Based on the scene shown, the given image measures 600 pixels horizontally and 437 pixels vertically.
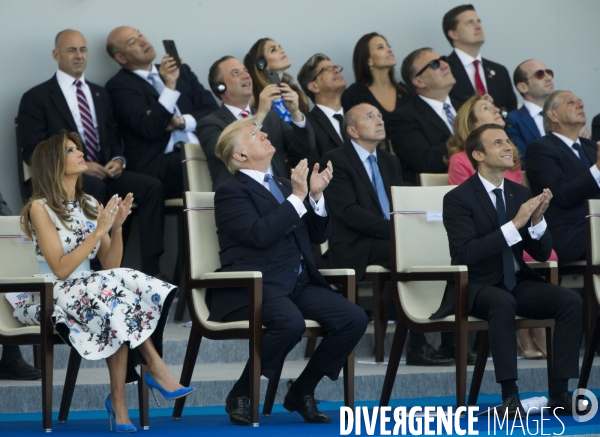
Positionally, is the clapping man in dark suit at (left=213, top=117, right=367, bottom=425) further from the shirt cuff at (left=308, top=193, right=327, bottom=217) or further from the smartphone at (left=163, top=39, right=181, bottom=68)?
the smartphone at (left=163, top=39, right=181, bottom=68)

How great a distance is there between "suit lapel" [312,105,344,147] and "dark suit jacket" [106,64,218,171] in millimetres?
686

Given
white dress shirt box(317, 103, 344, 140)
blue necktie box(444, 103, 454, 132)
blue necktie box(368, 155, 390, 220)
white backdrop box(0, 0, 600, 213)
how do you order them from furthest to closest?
blue necktie box(444, 103, 454, 132) → white backdrop box(0, 0, 600, 213) → white dress shirt box(317, 103, 344, 140) → blue necktie box(368, 155, 390, 220)

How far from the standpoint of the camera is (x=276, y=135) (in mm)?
5418

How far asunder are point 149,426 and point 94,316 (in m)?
0.48

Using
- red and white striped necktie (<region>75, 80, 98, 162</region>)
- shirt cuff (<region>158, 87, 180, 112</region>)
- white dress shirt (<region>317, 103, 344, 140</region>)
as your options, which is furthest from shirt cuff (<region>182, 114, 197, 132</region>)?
white dress shirt (<region>317, 103, 344, 140</region>)

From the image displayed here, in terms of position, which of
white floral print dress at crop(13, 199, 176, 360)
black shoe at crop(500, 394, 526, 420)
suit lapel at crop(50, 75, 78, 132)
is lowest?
black shoe at crop(500, 394, 526, 420)

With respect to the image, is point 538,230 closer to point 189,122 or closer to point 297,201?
point 297,201

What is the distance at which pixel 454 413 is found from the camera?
3938 millimetres

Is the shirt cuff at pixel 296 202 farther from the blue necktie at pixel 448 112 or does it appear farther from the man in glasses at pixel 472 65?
the man in glasses at pixel 472 65

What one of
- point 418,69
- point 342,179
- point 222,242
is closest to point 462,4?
point 418,69

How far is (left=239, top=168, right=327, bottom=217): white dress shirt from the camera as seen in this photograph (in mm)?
3877

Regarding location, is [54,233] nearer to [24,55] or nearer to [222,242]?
[222,242]

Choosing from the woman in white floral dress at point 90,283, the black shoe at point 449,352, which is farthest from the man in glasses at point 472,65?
the woman in white floral dress at point 90,283

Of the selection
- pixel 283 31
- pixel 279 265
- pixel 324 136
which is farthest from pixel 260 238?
pixel 283 31
